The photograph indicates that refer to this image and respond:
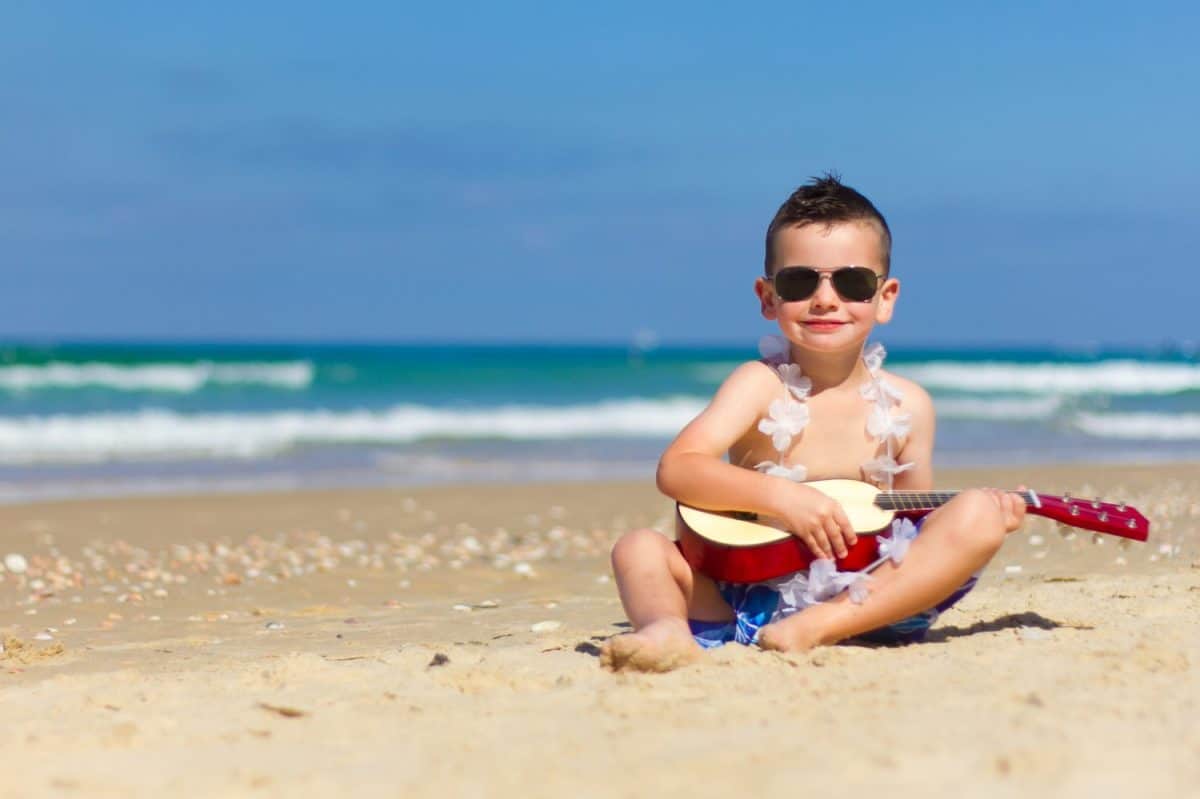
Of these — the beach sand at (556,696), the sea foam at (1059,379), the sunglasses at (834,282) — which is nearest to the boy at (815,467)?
the sunglasses at (834,282)

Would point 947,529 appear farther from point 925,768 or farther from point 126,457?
point 126,457

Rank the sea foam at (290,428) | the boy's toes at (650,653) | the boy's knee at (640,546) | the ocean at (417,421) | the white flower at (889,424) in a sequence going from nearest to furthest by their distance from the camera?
1. the boy's toes at (650,653)
2. the boy's knee at (640,546)
3. the white flower at (889,424)
4. the ocean at (417,421)
5. the sea foam at (290,428)

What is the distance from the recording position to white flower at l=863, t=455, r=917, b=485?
411cm

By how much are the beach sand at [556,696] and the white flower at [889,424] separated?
66 centimetres

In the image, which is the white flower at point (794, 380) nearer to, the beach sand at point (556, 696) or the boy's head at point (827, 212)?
the boy's head at point (827, 212)

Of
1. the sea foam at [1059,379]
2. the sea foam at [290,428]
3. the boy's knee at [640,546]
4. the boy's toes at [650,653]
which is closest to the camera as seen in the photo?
the boy's toes at [650,653]

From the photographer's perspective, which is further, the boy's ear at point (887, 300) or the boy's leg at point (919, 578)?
the boy's ear at point (887, 300)

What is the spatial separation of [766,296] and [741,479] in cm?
69

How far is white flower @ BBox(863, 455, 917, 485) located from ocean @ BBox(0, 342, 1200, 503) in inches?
334

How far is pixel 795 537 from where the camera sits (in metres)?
3.83

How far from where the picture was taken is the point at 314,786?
8.70 feet

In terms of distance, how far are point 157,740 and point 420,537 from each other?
536cm

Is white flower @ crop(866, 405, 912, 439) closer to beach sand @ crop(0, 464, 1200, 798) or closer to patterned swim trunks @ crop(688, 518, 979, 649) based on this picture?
patterned swim trunks @ crop(688, 518, 979, 649)

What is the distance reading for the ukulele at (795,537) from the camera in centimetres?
383
